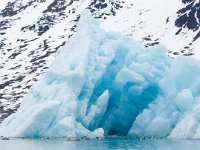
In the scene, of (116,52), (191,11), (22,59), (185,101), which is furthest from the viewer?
(22,59)

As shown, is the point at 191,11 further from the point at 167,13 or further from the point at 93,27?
the point at 93,27

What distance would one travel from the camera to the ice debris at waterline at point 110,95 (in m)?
59.5

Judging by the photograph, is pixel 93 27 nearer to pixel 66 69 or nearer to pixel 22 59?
pixel 66 69

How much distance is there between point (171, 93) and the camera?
61969mm

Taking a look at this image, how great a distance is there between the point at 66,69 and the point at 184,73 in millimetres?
15028

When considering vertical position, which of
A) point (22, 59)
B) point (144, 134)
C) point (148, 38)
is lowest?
point (22, 59)

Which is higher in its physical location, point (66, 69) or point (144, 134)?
point (66, 69)

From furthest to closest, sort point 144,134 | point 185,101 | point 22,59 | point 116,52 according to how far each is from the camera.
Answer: point 22,59 → point 116,52 → point 144,134 → point 185,101

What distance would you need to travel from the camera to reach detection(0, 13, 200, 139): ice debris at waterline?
5950cm

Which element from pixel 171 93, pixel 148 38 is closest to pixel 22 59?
pixel 148 38

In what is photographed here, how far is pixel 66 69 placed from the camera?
62.7 metres

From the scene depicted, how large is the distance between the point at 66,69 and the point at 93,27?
10.8m

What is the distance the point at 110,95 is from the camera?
65875 millimetres

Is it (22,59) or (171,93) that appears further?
(22,59)
